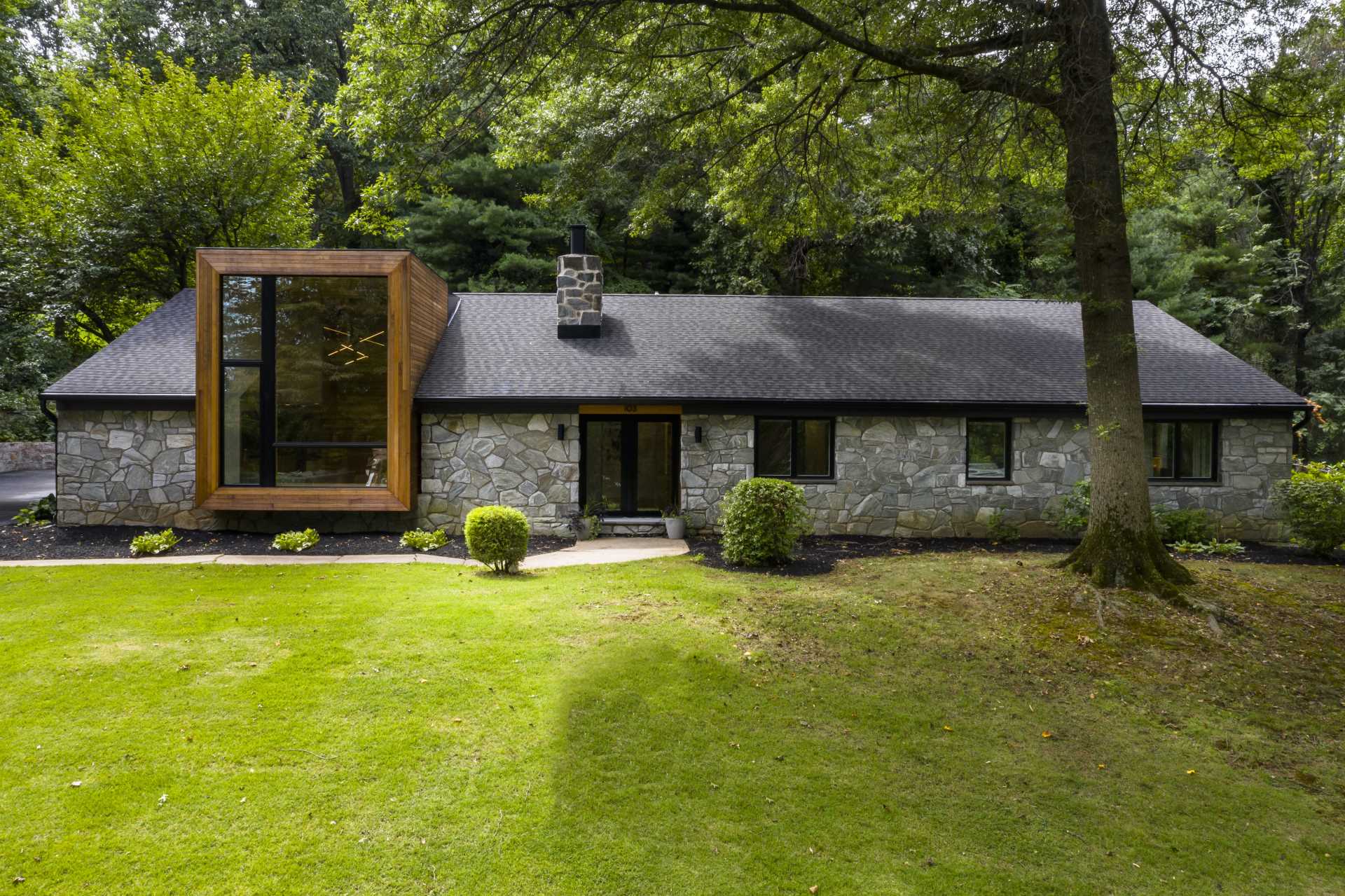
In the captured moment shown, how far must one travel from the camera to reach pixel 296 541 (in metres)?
9.62

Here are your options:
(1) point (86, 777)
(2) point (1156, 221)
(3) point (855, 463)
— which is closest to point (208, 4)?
(3) point (855, 463)

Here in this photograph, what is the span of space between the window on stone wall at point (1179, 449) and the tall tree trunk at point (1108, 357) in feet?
18.0

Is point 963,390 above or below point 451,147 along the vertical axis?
below

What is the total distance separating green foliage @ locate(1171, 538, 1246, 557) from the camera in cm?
1007

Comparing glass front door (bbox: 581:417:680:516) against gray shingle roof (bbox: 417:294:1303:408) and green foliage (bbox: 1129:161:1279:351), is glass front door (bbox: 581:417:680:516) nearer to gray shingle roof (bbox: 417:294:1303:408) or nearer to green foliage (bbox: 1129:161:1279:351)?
gray shingle roof (bbox: 417:294:1303:408)

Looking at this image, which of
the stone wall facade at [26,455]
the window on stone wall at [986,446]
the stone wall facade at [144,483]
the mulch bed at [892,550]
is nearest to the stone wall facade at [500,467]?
the stone wall facade at [144,483]

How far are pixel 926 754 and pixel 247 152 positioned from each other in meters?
18.3

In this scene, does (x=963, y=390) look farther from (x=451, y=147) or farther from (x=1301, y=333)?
(x=1301, y=333)

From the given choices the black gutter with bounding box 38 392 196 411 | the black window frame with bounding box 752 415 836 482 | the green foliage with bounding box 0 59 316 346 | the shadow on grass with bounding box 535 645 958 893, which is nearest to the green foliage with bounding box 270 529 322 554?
the black gutter with bounding box 38 392 196 411

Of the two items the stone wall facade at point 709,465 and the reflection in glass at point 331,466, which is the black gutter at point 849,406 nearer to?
the stone wall facade at point 709,465

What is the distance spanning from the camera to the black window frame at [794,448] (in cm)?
1140

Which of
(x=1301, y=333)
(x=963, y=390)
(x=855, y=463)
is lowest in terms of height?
(x=855, y=463)

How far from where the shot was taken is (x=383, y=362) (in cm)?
1047

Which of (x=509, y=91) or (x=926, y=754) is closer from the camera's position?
(x=926, y=754)
